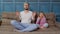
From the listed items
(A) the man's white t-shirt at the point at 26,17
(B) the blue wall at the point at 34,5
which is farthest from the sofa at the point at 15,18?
(B) the blue wall at the point at 34,5

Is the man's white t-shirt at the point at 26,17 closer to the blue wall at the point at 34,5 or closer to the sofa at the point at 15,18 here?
the sofa at the point at 15,18

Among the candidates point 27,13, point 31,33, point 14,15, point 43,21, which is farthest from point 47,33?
point 14,15

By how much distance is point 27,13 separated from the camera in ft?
10.7

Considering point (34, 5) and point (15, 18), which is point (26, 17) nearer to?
point (15, 18)

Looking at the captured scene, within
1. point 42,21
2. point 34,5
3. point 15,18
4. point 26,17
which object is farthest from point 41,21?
point 34,5

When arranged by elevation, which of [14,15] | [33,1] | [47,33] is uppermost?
[33,1]

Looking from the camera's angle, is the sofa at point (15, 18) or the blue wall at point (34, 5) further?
the blue wall at point (34, 5)

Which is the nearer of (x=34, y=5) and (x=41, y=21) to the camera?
(x=41, y=21)

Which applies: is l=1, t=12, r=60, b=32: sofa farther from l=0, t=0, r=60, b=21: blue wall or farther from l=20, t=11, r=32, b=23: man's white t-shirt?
l=0, t=0, r=60, b=21: blue wall

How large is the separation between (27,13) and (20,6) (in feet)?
1.58

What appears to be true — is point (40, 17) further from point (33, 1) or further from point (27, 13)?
point (33, 1)

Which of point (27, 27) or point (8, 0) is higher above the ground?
point (8, 0)

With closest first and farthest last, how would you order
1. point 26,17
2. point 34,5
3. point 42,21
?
1. point 42,21
2. point 26,17
3. point 34,5

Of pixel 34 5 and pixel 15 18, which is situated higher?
pixel 34 5
